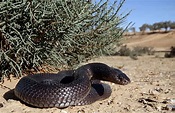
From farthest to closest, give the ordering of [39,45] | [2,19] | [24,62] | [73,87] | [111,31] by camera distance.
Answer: [111,31] < [24,62] < [39,45] < [2,19] < [73,87]

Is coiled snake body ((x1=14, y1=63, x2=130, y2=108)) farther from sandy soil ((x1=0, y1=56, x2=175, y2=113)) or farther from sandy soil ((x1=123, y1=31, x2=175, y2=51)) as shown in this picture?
sandy soil ((x1=123, y1=31, x2=175, y2=51))

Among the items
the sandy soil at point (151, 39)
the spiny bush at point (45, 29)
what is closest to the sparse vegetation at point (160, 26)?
the sandy soil at point (151, 39)

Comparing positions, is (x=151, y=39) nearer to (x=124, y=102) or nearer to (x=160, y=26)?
(x=160, y=26)

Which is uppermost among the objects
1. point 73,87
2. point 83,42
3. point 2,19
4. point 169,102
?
point 2,19

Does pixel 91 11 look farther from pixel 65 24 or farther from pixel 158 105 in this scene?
pixel 158 105

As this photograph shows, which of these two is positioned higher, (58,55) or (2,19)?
(2,19)

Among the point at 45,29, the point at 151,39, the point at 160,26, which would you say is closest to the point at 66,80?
the point at 45,29

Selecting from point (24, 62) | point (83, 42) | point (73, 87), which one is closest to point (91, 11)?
point (83, 42)

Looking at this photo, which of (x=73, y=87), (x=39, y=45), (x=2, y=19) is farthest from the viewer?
(x=39, y=45)

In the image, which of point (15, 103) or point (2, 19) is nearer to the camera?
point (15, 103)
